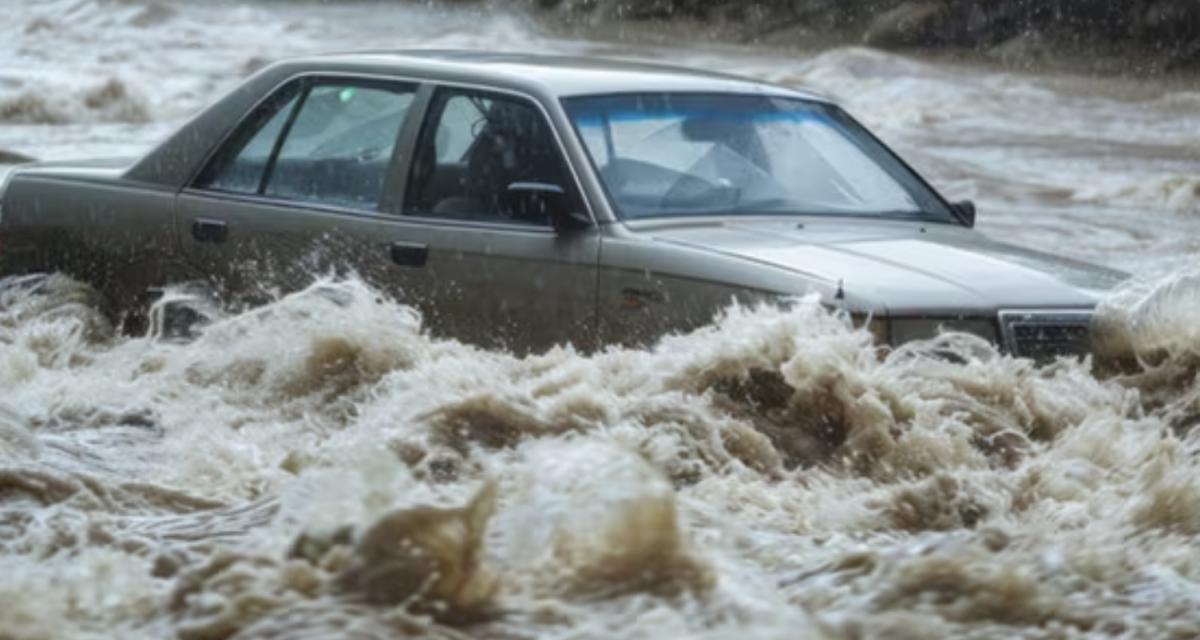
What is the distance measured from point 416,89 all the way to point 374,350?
1.03m

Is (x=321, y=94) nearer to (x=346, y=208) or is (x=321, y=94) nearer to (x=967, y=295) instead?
(x=346, y=208)

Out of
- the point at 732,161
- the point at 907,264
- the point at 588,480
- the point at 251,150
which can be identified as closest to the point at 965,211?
the point at 732,161

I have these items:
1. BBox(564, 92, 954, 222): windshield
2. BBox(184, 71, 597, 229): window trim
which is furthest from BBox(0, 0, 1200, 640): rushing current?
BBox(564, 92, 954, 222): windshield

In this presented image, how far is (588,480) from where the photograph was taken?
4824 millimetres

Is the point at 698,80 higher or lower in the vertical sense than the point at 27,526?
higher

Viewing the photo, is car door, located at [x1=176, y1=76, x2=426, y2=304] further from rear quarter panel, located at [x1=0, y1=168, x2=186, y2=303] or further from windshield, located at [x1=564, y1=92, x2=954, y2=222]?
windshield, located at [x1=564, y1=92, x2=954, y2=222]

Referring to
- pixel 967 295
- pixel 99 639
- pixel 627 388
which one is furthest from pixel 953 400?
pixel 99 639

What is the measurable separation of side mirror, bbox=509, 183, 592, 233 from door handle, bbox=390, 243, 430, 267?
41cm

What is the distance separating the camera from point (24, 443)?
6367 millimetres

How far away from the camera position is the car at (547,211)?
680 cm

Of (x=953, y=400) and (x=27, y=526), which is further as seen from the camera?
(x=953, y=400)

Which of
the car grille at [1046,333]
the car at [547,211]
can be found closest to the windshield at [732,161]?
the car at [547,211]

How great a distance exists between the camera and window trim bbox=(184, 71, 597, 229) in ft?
24.0

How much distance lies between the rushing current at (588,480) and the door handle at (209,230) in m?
0.20
